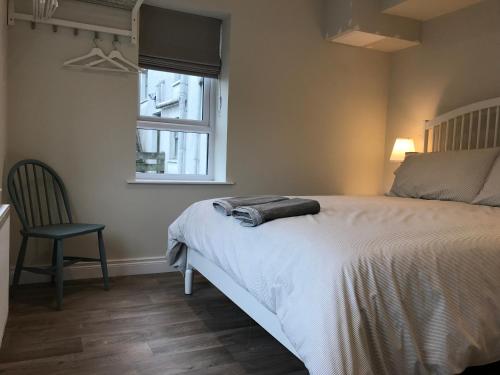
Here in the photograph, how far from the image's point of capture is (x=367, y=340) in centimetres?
120

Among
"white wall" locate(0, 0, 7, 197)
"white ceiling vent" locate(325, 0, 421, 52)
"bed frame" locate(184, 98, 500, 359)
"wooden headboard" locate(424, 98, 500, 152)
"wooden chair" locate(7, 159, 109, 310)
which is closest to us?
"bed frame" locate(184, 98, 500, 359)

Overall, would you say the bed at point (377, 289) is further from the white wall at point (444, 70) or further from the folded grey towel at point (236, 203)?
the white wall at point (444, 70)

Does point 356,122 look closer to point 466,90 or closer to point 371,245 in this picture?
point 466,90

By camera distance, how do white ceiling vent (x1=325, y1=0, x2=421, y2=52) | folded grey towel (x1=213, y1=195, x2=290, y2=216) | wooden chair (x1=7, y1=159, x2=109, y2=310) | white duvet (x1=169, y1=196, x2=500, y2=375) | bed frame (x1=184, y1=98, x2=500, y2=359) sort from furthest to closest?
white ceiling vent (x1=325, y1=0, x2=421, y2=52), wooden chair (x1=7, y1=159, x2=109, y2=310), bed frame (x1=184, y1=98, x2=500, y2=359), folded grey towel (x1=213, y1=195, x2=290, y2=216), white duvet (x1=169, y1=196, x2=500, y2=375)

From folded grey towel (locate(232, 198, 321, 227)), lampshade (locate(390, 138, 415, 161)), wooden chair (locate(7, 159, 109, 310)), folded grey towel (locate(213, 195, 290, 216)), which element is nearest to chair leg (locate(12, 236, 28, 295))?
wooden chair (locate(7, 159, 109, 310))

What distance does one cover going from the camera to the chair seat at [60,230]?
7.82 feet

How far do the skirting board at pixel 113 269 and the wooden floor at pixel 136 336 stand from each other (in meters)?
0.10

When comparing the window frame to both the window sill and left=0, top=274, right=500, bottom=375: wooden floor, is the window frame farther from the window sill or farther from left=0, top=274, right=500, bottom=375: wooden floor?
left=0, top=274, right=500, bottom=375: wooden floor

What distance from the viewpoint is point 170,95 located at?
131 inches

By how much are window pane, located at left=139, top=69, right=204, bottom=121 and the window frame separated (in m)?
0.04

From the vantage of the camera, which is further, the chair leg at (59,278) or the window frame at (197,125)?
the window frame at (197,125)

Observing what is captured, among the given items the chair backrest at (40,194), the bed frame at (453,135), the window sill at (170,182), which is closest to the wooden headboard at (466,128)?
the bed frame at (453,135)

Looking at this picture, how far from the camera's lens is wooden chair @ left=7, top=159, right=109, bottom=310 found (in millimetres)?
2516

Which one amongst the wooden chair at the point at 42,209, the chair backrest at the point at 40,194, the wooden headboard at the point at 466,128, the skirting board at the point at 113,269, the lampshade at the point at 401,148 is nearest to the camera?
the wooden chair at the point at 42,209
